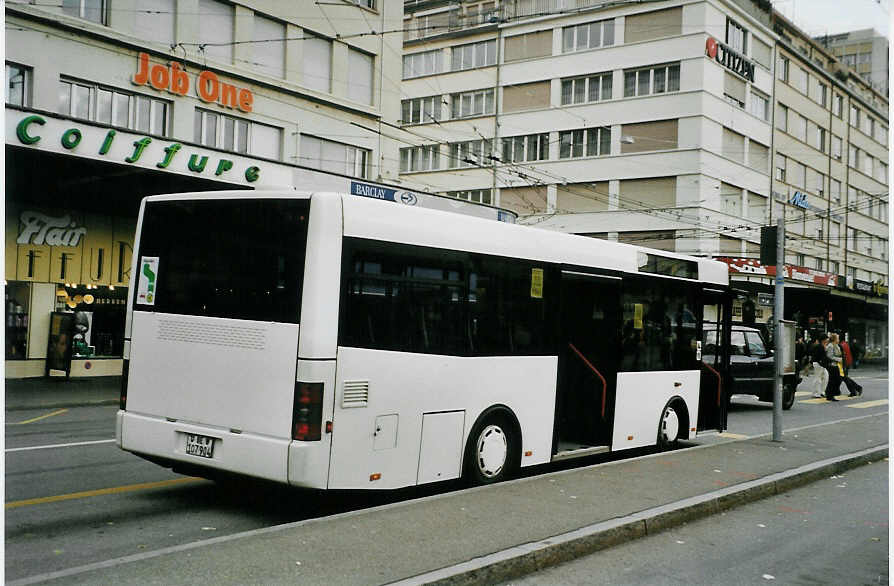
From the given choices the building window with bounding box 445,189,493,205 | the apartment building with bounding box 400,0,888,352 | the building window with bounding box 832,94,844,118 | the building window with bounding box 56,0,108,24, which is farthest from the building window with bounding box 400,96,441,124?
the building window with bounding box 56,0,108,24

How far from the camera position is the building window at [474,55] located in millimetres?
52125

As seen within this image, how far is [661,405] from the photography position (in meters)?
11.5

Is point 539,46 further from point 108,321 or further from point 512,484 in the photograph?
point 512,484

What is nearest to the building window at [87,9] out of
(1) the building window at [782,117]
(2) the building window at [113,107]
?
(2) the building window at [113,107]

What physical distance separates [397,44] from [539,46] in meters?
22.7

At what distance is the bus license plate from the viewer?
696 centimetres

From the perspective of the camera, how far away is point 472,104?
52531mm

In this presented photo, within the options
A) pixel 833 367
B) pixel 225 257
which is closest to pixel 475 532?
pixel 225 257

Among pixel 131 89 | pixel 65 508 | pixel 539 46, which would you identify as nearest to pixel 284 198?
pixel 65 508

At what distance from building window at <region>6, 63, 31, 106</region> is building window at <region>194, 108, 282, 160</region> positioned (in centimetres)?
447

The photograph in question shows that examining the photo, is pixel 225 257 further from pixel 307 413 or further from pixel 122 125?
pixel 122 125

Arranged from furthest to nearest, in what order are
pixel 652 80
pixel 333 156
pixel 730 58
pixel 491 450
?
1. pixel 730 58
2. pixel 652 80
3. pixel 333 156
4. pixel 491 450

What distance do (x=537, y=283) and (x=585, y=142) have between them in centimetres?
4110

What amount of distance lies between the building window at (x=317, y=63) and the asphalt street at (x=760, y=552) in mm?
20772
